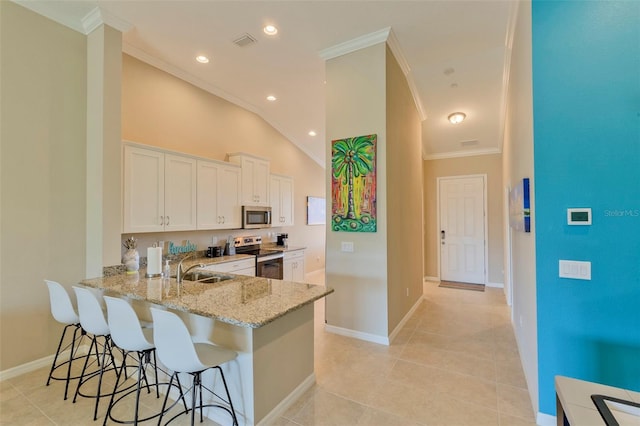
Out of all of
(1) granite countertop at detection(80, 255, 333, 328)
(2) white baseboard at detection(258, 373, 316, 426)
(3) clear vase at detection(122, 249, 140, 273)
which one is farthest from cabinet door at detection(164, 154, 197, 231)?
(2) white baseboard at detection(258, 373, 316, 426)

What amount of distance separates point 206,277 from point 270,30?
9.32ft

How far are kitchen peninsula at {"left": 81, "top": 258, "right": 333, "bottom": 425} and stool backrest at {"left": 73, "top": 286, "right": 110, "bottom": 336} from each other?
18 centimetres

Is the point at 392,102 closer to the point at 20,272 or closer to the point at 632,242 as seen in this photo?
the point at 632,242

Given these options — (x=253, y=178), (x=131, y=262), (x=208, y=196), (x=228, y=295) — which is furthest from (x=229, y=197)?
(x=228, y=295)

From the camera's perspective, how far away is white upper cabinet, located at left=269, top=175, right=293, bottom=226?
18.1 feet

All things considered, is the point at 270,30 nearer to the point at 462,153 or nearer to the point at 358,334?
the point at 358,334

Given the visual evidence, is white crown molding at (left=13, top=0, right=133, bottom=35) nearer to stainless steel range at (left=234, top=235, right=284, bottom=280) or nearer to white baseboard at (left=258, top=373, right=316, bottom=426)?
stainless steel range at (left=234, top=235, right=284, bottom=280)

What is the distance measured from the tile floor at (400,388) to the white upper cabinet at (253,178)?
2517 mm

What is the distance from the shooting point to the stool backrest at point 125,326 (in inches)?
72.5

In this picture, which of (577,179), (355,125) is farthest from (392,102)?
(577,179)

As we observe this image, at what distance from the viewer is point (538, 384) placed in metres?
1.96

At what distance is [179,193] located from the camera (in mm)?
3748

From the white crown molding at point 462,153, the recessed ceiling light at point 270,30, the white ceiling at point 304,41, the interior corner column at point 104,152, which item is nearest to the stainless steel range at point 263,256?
the interior corner column at point 104,152

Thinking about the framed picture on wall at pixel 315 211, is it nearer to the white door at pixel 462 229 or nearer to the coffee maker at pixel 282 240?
the coffee maker at pixel 282 240
